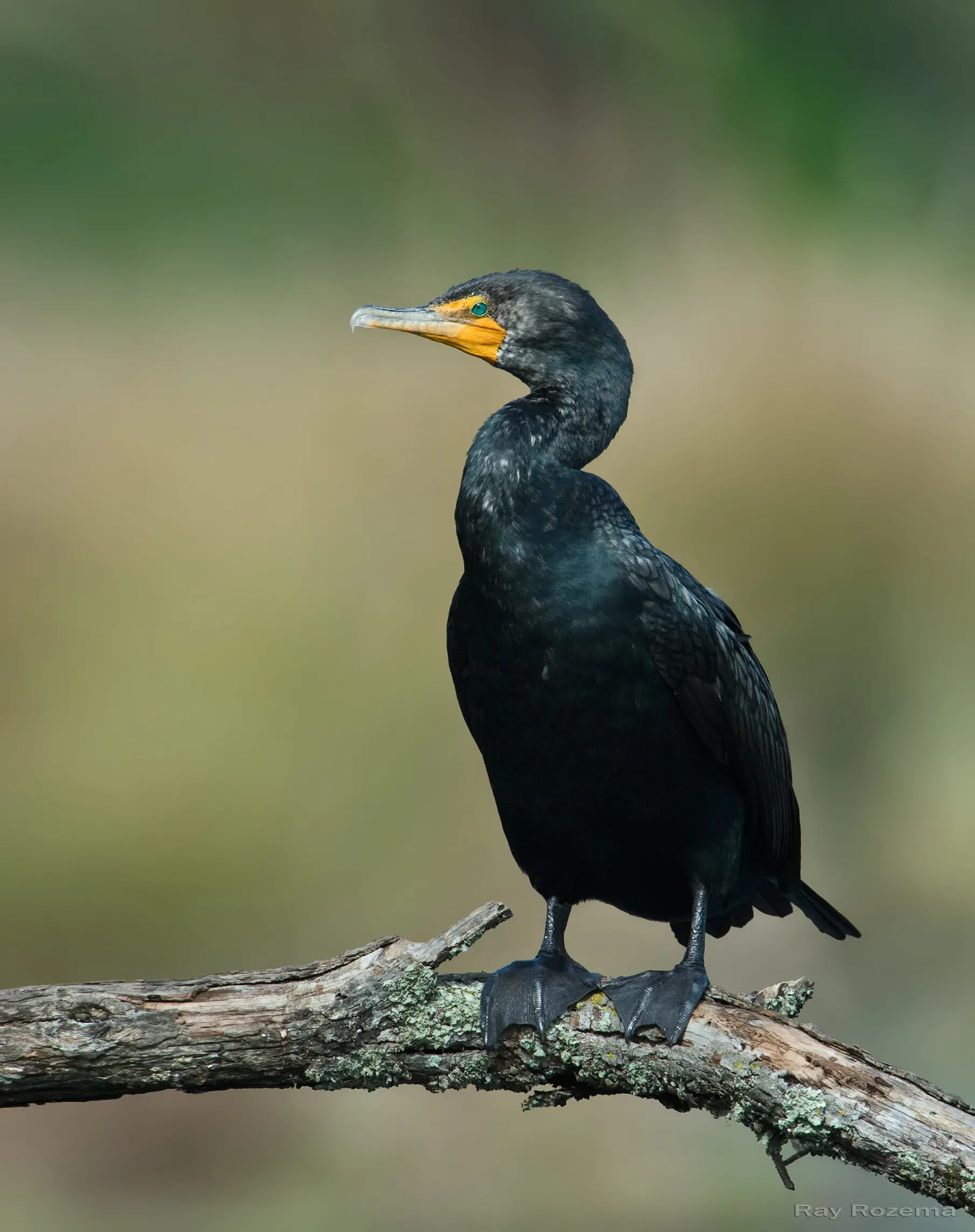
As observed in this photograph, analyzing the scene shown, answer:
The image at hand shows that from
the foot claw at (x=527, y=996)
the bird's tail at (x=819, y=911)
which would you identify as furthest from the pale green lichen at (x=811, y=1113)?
the bird's tail at (x=819, y=911)

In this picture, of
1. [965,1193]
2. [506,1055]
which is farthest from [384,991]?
[965,1193]

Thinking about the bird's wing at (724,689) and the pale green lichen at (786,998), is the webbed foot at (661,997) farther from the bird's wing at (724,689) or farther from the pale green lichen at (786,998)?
the bird's wing at (724,689)

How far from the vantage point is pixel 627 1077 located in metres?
2.81

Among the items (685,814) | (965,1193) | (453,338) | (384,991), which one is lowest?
(965,1193)

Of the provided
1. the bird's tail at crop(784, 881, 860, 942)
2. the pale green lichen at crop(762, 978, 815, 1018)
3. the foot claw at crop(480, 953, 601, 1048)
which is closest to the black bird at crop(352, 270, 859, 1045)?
the foot claw at crop(480, 953, 601, 1048)

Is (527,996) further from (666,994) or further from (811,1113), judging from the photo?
(811,1113)

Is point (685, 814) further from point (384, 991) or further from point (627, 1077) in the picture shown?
point (384, 991)

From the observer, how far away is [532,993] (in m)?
2.85

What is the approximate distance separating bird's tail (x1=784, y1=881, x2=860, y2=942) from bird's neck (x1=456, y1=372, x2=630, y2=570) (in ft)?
4.37

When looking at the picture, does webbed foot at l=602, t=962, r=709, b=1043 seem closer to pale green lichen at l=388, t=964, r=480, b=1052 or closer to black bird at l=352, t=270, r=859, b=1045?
Answer: black bird at l=352, t=270, r=859, b=1045

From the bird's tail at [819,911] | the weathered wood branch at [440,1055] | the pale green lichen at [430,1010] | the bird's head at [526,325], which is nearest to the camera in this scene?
the weathered wood branch at [440,1055]

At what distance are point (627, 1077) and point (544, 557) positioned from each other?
1142 millimetres

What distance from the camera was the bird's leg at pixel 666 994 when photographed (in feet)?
9.10

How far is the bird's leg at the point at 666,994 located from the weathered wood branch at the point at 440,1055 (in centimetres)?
4
